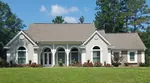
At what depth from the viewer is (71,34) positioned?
49.7 m

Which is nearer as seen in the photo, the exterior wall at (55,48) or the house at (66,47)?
the house at (66,47)

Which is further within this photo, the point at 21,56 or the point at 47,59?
the point at 47,59

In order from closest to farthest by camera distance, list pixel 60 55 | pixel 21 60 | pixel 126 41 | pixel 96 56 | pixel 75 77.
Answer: pixel 75 77, pixel 21 60, pixel 96 56, pixel 60 55, pixel 126 41

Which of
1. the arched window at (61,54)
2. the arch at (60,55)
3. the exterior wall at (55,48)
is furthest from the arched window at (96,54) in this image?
the arched window at (61,54)

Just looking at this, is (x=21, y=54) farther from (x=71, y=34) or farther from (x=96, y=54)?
(x=96, y=54)

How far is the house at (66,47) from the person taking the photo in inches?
1842

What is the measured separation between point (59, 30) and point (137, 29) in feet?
93.5

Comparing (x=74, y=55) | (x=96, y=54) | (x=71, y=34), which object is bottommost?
(x=74, y=55)

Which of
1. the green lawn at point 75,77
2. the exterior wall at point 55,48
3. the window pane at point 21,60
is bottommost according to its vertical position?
the green lawn at point 75,77

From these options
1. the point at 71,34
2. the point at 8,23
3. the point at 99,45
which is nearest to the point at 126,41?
the point at 99,45

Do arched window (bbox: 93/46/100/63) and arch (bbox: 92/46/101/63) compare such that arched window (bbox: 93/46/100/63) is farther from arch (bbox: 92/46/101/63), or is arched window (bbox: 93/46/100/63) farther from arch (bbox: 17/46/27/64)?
arch (bbox: 17/46/27/64)

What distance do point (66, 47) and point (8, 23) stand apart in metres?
29.3

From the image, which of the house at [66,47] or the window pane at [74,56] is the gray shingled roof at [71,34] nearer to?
the house at [66,47]

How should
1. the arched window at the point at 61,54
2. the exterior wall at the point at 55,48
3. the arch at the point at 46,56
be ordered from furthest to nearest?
the arched window at the point at 61,54, the arch at the point at 46,56, the exterior wall at the point at 55,48
